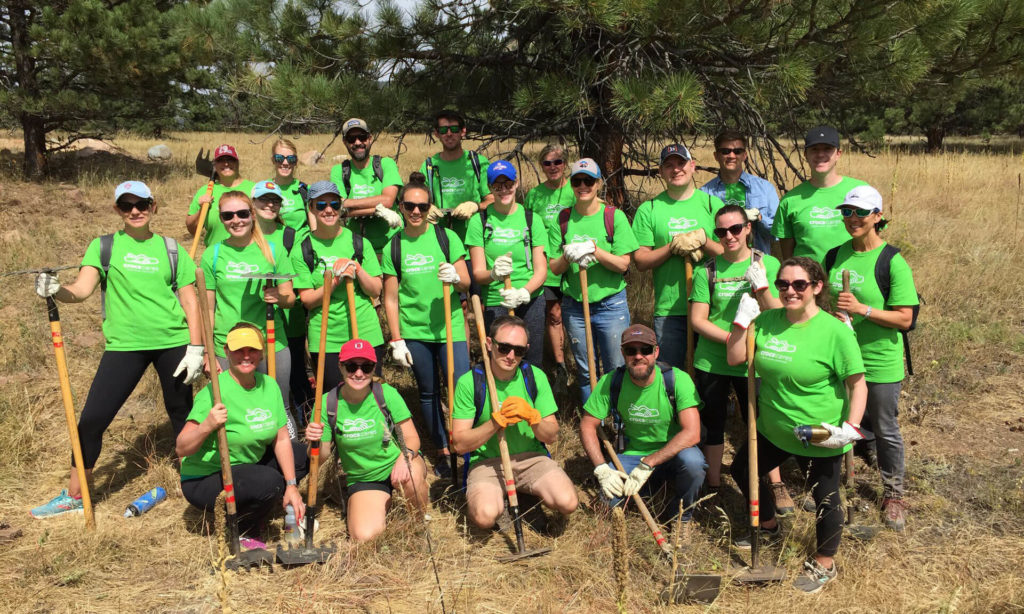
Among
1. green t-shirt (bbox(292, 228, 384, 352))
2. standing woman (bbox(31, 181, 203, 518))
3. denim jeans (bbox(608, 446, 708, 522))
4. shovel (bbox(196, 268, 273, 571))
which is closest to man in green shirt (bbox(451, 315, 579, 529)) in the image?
denim jeans (bbox(608, 446, 708, 522))

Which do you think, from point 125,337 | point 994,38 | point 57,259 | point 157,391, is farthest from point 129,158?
point 994,38

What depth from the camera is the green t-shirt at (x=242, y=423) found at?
4.32 meters

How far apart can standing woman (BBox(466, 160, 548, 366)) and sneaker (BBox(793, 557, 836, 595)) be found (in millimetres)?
2318

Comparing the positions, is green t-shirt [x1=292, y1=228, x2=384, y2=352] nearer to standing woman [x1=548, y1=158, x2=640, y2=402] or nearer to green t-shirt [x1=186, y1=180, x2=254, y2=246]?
green t-shirt [x1=186, y1=180, x2=254, y2=246]

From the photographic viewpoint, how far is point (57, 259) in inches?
376

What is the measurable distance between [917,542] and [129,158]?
16.8 meters

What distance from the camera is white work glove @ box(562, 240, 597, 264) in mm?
4898

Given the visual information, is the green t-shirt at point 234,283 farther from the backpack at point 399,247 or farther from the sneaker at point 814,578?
the sneaker at point 814,578

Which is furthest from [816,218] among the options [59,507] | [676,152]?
[59,507]

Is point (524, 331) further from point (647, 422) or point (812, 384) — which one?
point (812, 384)

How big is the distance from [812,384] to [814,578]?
112 cm

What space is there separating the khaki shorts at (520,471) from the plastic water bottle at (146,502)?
89.1 inches

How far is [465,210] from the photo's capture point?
17.6 feet

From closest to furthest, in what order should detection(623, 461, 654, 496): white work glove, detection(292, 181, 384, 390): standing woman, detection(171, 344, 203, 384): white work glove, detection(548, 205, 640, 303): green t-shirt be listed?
detection(623, 461, 654, 496): white work glove
detection(171, 344, 203, 384): white work glove
detection(292, 181, 384, 390): standing woman
detection(548, 205, 640, 303): green t-shirt
